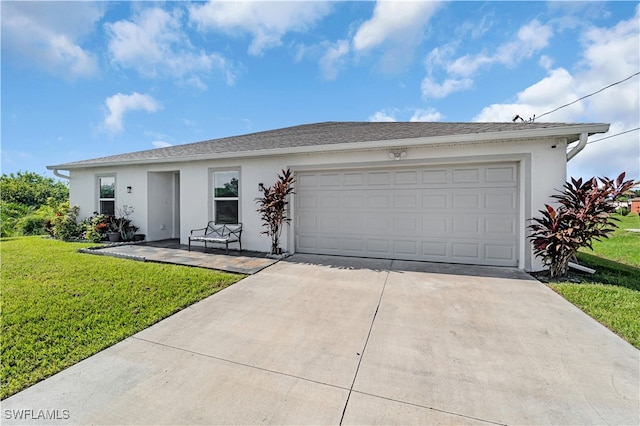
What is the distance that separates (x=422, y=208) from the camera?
20.6 ft

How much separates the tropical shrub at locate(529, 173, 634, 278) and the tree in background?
18153 mm

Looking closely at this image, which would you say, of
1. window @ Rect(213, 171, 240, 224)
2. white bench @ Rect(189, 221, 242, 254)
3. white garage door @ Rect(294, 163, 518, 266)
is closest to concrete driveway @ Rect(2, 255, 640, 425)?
white garage door @ Rect(294, 163, 518, 266)

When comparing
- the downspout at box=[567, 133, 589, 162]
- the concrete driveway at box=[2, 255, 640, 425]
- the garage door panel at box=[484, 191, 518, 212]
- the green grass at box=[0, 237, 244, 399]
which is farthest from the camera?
the garage door panel at box=[484, 191, 518, 212]

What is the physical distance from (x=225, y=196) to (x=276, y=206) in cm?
217

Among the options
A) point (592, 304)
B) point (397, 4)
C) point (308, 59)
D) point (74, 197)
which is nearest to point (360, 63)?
point (308, 59)

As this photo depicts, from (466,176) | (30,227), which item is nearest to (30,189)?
(30,227)

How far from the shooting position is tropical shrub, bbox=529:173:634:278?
464 cm

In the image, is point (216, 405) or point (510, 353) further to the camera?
point (510, 353)

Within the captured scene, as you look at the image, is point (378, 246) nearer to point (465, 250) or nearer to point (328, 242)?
A: point (328, 242)

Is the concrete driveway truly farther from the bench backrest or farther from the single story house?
the bench backrest

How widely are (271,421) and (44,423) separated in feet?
5.28

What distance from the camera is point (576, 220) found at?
15.6 ft

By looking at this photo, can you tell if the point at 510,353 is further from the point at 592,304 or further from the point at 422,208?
the point at 422,208

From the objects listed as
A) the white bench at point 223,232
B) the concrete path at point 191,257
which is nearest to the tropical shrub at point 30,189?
the concrete path at point 191,257
